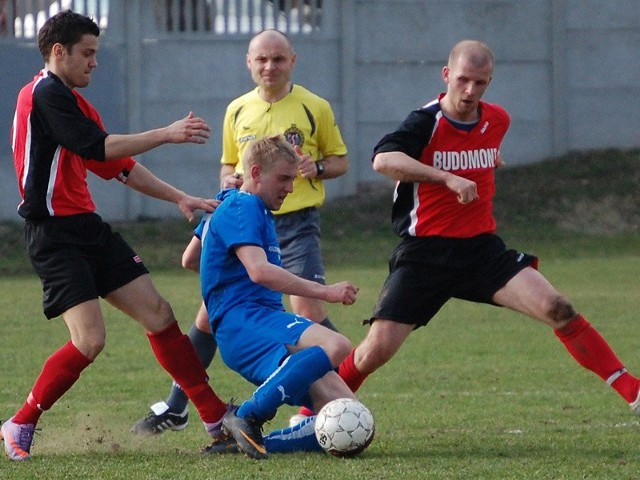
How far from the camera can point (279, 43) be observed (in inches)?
284

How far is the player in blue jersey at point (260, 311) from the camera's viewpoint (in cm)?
559

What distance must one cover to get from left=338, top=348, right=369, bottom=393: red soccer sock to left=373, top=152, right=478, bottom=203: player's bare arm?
93 cm

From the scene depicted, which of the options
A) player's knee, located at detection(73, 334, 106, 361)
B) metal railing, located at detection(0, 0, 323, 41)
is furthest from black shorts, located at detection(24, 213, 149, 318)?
metal railing, located at detection(0, 0, 323, 41)

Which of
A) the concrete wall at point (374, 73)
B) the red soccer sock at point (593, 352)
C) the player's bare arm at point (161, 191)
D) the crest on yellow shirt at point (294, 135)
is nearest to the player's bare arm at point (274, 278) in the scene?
the player's bare arm at point (161, 191)

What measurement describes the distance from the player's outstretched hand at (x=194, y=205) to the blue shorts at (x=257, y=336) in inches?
20.9

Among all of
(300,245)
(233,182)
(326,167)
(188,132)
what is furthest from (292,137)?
(188,132)

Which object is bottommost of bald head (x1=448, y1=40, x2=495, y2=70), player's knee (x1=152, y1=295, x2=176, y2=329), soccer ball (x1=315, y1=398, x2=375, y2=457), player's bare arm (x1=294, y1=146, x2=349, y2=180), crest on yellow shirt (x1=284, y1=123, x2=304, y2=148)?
soccer ball (x1=315, y1=398, x2=375, y2=457)

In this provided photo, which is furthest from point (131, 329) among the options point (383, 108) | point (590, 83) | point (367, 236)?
point (590, 83)

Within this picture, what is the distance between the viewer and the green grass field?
549 centimetres

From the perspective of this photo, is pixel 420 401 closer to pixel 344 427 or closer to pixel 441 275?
pixel 441 275

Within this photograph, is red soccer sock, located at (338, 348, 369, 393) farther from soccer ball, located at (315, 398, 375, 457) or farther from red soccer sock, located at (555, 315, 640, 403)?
red soccer sock, located at (555, 315, 640, 403)

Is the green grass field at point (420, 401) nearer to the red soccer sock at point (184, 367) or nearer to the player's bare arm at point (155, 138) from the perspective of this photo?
the red soccer sock at point (184, 367)

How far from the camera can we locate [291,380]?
5.58 meters

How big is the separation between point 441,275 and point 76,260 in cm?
176
